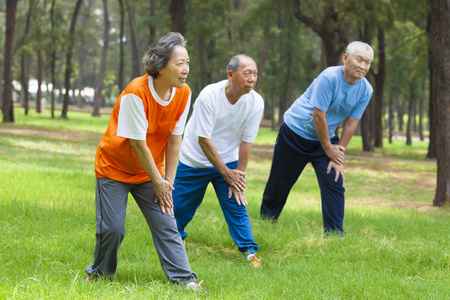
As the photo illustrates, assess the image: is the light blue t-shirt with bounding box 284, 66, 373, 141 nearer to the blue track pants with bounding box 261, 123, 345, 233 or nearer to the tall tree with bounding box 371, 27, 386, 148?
the blue track pants with bounding box 261, 123, 345, 233

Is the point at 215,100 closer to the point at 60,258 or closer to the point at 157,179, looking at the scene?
the point at 157,179

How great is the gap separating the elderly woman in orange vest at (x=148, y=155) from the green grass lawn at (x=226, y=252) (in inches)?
10.4

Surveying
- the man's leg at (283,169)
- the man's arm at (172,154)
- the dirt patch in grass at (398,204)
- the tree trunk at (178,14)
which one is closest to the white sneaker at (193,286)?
the man's arm at (172,154)

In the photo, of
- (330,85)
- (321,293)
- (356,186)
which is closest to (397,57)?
(356,186)

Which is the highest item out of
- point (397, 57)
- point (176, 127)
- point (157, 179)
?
point (397, 57)

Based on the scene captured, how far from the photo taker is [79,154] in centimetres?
1530

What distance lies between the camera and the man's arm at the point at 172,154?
174 inches

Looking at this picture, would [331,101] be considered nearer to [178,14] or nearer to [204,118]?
[204,118]

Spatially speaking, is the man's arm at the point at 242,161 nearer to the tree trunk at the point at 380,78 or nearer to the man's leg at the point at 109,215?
the man's leg at the point at 109,215

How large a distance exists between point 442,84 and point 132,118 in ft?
23.5

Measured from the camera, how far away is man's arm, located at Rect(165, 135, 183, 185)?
4.43 metres

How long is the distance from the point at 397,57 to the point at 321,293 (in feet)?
99.7

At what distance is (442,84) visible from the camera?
9453 millimetres

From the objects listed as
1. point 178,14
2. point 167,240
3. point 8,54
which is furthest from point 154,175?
point 8,54
